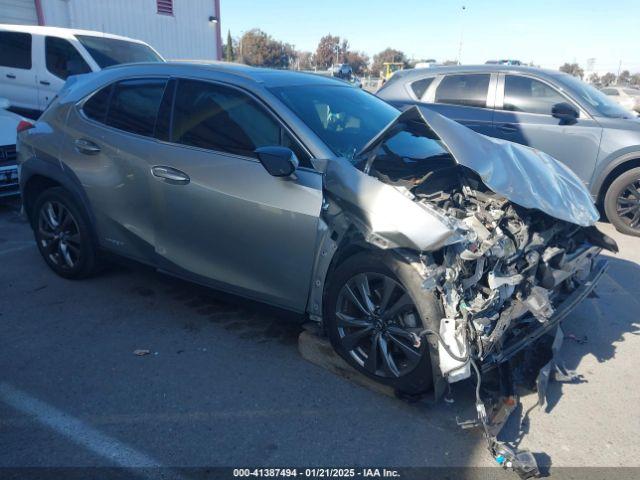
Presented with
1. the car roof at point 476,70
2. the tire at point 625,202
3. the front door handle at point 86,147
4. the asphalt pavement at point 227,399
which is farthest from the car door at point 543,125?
the front door handle at point 86,147

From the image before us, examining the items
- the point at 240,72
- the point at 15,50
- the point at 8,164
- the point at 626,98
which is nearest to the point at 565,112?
the point at 240,72

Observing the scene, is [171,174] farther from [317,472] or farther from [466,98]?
[466,98]

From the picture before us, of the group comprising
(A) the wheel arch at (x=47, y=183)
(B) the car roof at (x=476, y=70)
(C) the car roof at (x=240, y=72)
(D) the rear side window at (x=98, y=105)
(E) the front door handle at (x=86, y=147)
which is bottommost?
(A) the wheel arch at (x=47, y=183)

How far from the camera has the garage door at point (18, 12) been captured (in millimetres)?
13352

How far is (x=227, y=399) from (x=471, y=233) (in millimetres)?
1668

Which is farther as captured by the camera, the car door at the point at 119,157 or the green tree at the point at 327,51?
the green tree at the point at 327,51

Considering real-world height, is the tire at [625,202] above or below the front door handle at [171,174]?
below

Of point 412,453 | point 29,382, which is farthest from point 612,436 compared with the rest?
point 29,382

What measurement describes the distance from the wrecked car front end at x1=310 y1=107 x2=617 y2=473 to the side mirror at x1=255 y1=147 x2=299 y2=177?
0.23 metres

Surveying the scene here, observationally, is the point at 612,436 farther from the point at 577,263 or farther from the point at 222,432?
the point at 222,432

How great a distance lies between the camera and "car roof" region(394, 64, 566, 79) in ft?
21.7

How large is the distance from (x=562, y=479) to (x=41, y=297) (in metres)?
3.95

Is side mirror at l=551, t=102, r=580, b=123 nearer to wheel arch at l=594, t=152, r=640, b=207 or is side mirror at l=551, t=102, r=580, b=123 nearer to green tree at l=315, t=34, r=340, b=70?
wheel arch at l=594, t=152, r=640, b=207

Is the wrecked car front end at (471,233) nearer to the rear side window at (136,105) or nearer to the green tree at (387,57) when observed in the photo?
the rear side window at (136,105)
